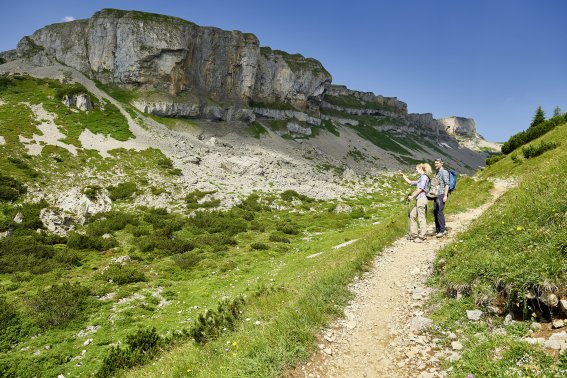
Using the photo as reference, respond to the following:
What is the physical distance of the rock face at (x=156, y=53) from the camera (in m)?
89.9

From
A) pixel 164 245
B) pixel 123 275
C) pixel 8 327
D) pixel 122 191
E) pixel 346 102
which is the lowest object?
pixel 8 327

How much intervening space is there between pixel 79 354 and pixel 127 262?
10.7 metres

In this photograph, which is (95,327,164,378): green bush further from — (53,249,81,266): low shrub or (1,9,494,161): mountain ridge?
(1,9,494,161): mountain ridge

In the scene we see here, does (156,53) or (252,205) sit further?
(156,53)

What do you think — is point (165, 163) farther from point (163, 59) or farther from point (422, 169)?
point (163, 59)

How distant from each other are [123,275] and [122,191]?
23.8m

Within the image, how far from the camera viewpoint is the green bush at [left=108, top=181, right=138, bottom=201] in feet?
127

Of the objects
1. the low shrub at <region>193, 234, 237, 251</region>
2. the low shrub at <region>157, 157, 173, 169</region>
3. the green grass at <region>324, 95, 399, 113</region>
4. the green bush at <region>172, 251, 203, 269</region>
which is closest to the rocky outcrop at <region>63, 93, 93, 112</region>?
the low shrub at <region>157, 157, 173, 169</region>

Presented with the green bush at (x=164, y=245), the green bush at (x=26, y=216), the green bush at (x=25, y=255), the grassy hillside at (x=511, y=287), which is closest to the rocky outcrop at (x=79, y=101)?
the green bush at (x=26, y=216)

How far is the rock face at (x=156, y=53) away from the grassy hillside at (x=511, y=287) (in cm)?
9677

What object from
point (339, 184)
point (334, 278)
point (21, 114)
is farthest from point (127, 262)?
point (21, 114)

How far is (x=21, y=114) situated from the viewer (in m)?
57.2

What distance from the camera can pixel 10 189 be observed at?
3250cm

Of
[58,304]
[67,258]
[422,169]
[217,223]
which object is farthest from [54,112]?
[422,169]
